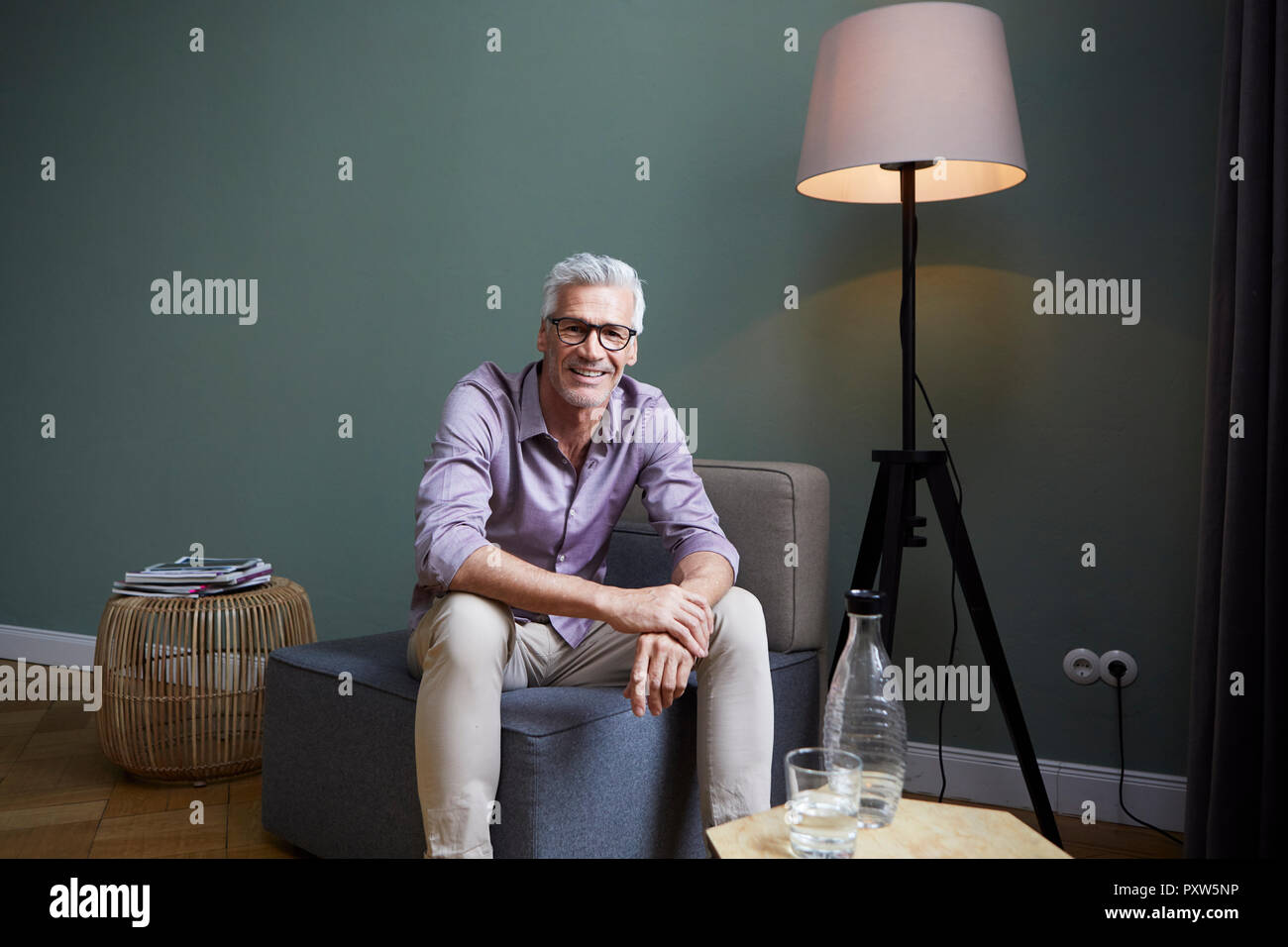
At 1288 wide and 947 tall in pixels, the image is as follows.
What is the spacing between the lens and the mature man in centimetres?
156

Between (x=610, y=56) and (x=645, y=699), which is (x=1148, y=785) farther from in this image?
(x=610, y=56)

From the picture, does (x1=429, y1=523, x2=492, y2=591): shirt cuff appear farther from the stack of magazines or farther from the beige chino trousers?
the stack of magazines

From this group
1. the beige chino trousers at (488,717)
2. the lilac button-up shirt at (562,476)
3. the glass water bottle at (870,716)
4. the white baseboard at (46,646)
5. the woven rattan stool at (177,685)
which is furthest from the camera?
the white baseboard at (46,646)

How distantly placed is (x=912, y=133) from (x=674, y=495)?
80 centimetres

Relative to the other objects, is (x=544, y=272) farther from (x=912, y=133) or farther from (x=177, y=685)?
(x=177, y=685)

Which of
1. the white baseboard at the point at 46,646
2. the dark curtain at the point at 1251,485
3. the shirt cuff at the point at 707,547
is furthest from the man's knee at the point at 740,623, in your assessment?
the white baseboard at the point at 46,646

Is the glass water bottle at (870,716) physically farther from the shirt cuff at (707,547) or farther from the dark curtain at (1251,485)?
the dark curtain at (1251,485)

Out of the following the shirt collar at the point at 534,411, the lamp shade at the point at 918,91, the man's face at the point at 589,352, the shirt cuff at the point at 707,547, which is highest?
the lamp shade at the point at 918,91

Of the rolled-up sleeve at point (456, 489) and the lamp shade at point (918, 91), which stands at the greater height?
the lamp shade at point (918, 91)

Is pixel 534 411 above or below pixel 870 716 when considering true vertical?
above

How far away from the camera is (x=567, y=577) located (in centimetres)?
169

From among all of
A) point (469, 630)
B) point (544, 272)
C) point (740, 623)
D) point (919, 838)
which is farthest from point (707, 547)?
point (544, 272)

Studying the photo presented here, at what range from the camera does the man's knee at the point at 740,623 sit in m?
1.65

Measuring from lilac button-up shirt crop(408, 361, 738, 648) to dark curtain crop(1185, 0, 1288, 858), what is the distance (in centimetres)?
85
